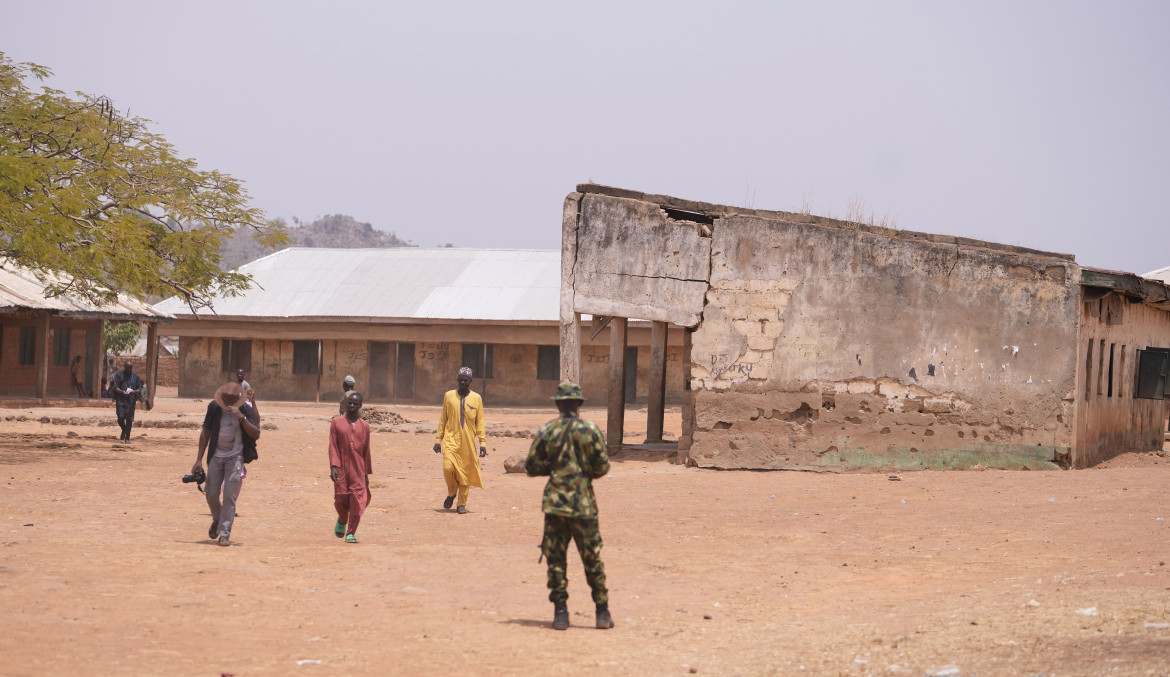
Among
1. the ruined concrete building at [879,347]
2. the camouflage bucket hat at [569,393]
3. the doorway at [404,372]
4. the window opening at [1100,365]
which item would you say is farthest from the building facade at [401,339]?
the camouflage bucket hat at [569,393]

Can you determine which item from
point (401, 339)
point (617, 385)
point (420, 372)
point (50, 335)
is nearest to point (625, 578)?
point (617, 385)

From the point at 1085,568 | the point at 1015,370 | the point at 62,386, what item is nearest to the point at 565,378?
the point at 1015,370

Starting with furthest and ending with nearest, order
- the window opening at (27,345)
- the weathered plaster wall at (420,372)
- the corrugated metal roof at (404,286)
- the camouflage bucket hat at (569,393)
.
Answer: the corrugated metal roof at (404,286), the weathered plaster wall at (420,372), the window opening at (27,345), the camouflage bucket hat at (569,393)

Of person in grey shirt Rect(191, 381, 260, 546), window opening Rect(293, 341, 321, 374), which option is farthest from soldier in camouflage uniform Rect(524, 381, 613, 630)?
window opening Rect(293, 341, 321, 374)

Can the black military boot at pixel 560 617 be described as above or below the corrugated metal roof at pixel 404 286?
below

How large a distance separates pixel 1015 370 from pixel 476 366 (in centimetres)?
2273

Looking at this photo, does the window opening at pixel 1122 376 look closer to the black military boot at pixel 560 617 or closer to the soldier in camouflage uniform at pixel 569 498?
the soldier in camouflage uniform at pixel 569 498

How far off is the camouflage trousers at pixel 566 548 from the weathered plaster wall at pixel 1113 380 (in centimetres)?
1171

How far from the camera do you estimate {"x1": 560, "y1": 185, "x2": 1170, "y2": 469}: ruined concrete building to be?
16734 millimetres

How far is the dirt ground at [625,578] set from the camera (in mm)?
6473

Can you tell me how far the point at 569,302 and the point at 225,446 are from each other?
8133mm

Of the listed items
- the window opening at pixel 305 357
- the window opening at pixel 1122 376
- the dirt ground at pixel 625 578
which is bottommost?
the dirt ground at pixel 625 578

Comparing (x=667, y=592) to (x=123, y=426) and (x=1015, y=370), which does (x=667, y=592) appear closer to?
(x=1015, y=370)

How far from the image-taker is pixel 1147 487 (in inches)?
573
